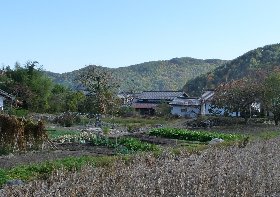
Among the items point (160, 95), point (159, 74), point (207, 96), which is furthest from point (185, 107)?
point (159, 74)

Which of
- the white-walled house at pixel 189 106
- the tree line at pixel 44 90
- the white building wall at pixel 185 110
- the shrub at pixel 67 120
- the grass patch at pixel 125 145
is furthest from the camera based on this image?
the white building wall at pixel 185 110

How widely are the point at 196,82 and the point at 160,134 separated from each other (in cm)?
6219

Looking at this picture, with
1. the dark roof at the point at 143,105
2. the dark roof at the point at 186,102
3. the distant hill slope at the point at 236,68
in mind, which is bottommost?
the dark roof at the point at 143,105

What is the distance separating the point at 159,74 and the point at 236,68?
133ft

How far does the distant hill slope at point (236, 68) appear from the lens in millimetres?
85312

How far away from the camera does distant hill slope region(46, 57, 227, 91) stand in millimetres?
118625

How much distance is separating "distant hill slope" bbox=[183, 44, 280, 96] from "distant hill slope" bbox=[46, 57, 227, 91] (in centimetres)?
2545

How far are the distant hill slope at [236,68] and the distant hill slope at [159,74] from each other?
83.5 feet

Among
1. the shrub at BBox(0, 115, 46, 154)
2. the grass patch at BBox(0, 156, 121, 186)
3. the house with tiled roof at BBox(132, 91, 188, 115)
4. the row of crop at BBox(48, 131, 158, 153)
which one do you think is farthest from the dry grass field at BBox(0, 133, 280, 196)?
the house with tiled roof at BBox(132, 91, 188, 115)

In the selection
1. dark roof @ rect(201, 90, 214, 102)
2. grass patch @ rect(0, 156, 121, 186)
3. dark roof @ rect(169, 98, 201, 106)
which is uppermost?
dark roof @ rect(201, 90, 214, 102)

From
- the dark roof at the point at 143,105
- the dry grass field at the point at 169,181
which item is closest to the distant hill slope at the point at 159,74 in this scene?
the dark roof at the point at 143,105

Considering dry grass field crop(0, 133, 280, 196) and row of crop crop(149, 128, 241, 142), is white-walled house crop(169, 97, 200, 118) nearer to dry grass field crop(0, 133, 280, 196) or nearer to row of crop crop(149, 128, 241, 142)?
row of crop crop(149, 128, 241, 142)

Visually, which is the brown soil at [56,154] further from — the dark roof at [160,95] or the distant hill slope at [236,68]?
the distant hill slope at [236,68]

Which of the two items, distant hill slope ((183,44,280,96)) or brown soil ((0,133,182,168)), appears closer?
brown soil ((0,133,182,168))
